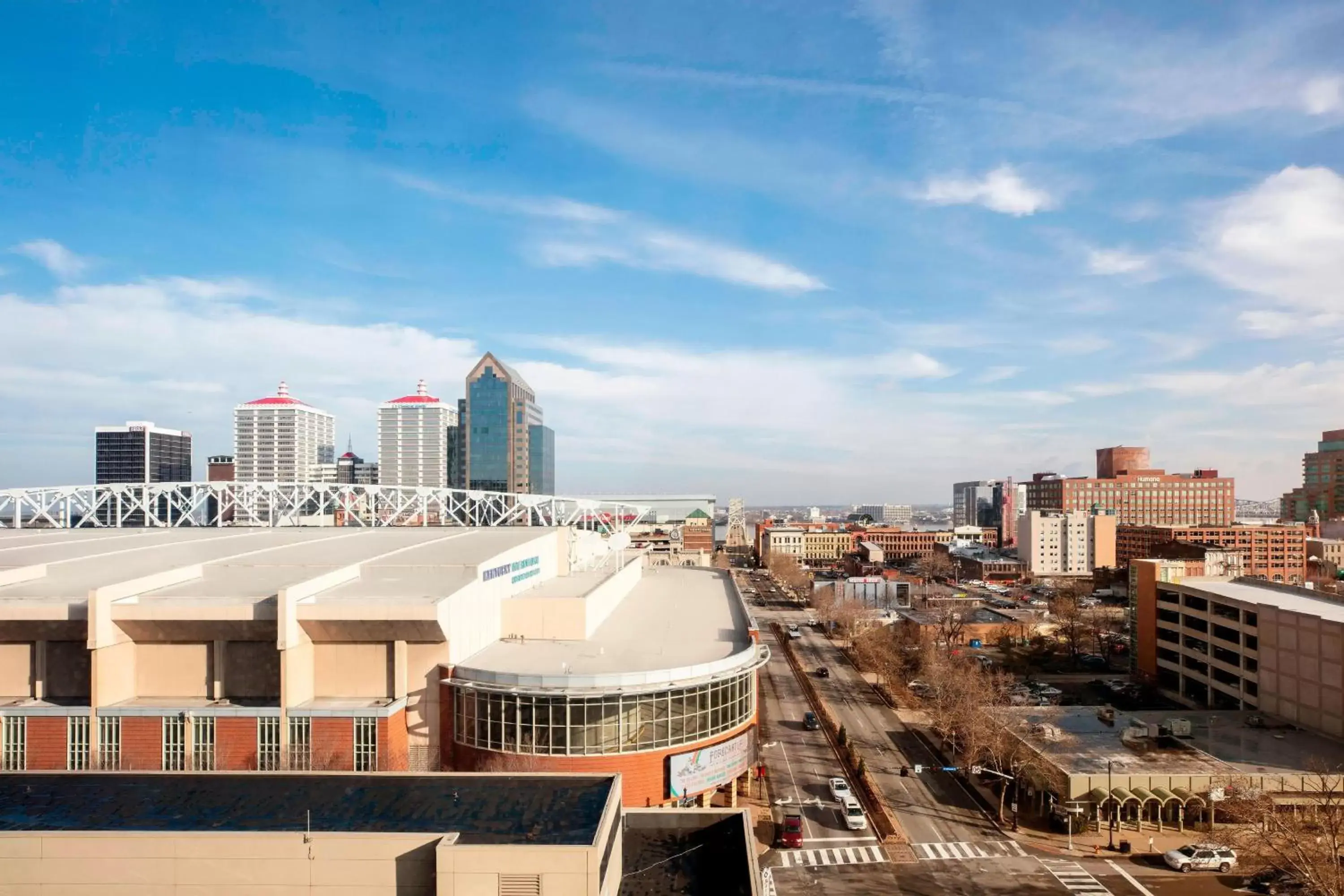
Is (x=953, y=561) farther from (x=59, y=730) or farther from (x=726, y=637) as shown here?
(x=59, y=730)

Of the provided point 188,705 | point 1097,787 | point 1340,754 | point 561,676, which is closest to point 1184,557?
point 1340,754

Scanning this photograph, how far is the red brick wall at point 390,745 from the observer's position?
29938 millimetres

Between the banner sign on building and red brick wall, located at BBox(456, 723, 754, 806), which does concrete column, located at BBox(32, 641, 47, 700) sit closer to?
red brick wall, located at BBox(456, 723, 754, 806)

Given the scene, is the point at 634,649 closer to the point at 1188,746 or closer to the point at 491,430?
the point at 1188,746

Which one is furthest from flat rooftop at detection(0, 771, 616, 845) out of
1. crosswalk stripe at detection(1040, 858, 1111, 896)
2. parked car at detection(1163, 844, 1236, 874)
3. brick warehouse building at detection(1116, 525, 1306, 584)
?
brick warehouse building at detection(1116, 525, 1306, 584)

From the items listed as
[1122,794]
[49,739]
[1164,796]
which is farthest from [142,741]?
[1164,796]

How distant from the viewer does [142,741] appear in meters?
30.2

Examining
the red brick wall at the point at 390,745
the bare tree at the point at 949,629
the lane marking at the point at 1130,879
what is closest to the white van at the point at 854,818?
the lane marking at the point at 1130,879

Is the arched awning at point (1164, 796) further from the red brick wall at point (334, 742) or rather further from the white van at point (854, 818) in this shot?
the red brick wall at point (334, 742)

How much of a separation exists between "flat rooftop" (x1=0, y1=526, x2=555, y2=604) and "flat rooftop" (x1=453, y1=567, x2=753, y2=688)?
4.00 m

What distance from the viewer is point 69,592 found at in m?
32.8

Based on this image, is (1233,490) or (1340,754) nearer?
(1340,754)

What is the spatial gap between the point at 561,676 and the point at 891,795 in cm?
1766

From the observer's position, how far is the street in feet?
92.7
